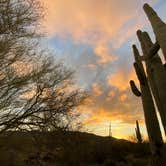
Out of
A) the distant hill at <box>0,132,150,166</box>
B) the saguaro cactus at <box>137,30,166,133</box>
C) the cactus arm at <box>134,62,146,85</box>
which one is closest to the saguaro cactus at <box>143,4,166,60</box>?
the saguaro cactus at <box>137,30,166,133</box>

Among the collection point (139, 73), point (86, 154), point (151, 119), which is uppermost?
point (86, 154)

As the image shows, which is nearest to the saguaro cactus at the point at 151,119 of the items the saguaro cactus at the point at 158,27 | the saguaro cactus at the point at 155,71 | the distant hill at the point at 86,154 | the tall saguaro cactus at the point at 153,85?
the tall saguaro cactus at the point at 153,85

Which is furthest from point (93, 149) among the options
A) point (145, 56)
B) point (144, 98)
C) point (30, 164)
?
point (145, 56)

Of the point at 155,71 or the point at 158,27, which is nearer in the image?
the point at 158,27

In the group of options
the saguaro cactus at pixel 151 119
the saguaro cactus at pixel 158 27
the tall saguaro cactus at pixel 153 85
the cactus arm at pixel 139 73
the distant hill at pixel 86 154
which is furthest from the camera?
the distant hill at pixel 86 154

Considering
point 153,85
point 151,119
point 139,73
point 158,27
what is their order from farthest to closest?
1. point 139,73
2. point 151,119
3. point 153,85
4. point 158,27

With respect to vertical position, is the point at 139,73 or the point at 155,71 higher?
the point at 139,73

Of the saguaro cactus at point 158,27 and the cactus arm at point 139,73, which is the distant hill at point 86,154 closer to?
the cactus arm at point 139,73

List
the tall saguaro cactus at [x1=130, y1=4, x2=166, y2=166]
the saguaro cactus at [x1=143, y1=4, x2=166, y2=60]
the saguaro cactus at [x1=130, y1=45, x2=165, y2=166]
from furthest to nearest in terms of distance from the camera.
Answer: the saguaro cactus at [x1=130, y1=45, x2=165, y2=166]
the tall saguaro cactus at [x1=130, y1=4, x2=166, y2=166]
the saguaro cactus at [x1=143, y1=4, x2=166, y2=60]

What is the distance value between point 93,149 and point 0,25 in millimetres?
11079

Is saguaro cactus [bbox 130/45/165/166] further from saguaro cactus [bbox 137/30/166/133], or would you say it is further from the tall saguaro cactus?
saguaro cactus [bbox 137/30/166/133]

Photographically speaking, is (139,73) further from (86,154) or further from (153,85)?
(86,154)

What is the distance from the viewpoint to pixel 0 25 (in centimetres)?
1125

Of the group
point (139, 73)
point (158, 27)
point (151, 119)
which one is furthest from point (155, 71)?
point (139, 73)
